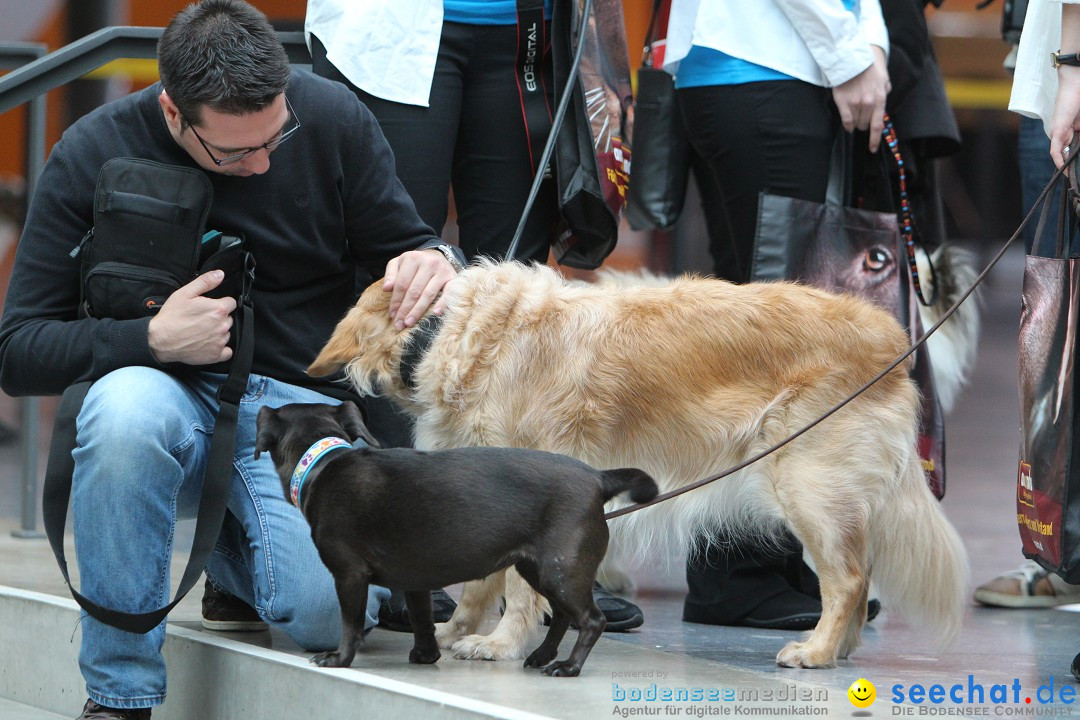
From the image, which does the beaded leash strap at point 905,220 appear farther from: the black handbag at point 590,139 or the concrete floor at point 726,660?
the concrete floor at point 726,660

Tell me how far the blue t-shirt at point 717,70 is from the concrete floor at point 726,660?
49.9 inches

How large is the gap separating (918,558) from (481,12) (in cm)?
170

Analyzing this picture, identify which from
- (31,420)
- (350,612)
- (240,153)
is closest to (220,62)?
(240,153)

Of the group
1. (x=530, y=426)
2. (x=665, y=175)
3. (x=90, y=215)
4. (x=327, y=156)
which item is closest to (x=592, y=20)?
(x=665, y=175)

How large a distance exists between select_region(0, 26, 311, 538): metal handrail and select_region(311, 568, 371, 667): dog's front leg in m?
1.73

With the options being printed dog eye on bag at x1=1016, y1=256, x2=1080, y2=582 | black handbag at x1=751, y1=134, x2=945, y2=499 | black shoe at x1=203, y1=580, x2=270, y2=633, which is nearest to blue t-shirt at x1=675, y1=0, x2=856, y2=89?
black handbag at x1=751, y1=134, x2=945, y2=499

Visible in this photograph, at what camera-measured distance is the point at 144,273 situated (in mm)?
2525

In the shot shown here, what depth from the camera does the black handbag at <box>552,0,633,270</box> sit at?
3.19 m

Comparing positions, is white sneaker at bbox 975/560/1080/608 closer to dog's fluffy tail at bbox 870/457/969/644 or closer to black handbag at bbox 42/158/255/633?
dog's fluffy tail at bbox 870/457/969/644

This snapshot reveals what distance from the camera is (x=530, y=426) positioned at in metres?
2.77

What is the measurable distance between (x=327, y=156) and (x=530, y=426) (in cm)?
76

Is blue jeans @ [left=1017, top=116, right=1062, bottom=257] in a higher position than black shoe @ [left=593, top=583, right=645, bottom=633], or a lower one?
higher

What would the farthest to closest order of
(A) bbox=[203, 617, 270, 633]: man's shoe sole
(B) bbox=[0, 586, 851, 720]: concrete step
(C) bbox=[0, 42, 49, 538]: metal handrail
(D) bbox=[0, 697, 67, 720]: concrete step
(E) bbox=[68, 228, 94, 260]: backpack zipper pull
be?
(C) bbox=[0, 42, 49, 538]: metal handrail < (A) bbox=[203, 617, 270, 633]: man's shoe sole < (D) bbox=[0, 697, 67, 720]: concrete step < (E) bbox=[68, 228, 94, 260]: backpack zipper pull < (B) bbox=[0, 586, 851, 720]: concrete step

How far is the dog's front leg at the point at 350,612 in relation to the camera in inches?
91.0
